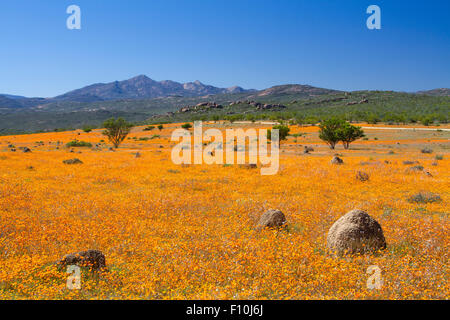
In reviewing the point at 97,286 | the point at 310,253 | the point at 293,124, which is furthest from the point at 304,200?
the point at 293,124

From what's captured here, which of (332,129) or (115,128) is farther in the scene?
(115,128)

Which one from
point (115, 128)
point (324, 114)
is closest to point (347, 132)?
point (115, 128)

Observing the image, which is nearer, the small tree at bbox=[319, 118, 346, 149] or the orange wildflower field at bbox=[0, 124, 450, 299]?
the orange wildflower field at bbox=[0, 124, 450, 299]

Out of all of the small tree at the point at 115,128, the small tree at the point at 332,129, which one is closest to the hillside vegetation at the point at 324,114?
the small tree at the point at 332,129

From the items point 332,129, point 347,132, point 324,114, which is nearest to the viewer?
point 347,132

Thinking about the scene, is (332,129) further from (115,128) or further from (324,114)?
(324,114)

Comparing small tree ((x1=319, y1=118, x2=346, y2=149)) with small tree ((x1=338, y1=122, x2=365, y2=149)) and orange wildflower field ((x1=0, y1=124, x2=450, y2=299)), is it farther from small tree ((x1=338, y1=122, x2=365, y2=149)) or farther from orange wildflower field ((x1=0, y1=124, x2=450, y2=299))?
orange wildflower field ((x1=0, y1=124, x2=450, y2=299))

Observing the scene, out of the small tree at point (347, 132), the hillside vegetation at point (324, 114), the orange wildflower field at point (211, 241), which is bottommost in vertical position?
the orange wildflower field at point (211, 241)

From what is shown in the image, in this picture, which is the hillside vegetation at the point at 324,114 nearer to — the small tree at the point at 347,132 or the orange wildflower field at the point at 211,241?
the small tree at the point at 347,132

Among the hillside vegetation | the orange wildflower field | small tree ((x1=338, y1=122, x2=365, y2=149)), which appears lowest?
the orange wildflower field

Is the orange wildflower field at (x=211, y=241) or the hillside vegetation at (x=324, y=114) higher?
the hillside vegetation at (x=324, y=114)

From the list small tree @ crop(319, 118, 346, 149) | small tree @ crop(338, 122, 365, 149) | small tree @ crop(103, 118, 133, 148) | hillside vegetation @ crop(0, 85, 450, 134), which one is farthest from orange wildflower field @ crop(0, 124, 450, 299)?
hillside vegetation @ crop(0, 85, 450, 134)

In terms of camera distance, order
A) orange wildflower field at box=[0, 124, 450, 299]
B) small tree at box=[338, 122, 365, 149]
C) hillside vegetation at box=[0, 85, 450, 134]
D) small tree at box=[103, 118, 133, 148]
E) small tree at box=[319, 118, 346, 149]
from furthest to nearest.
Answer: hillside vegetation at box=[0, 85, 450, 134] → small tree at box=[103, 118, 133, 148] → small tree at box=[319, 118, 346, 149] → small tree at box=[338, 122, 365, 149] → orange wildflower field at box=[0, 124, 450, 299]

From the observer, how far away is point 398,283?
5609mm
